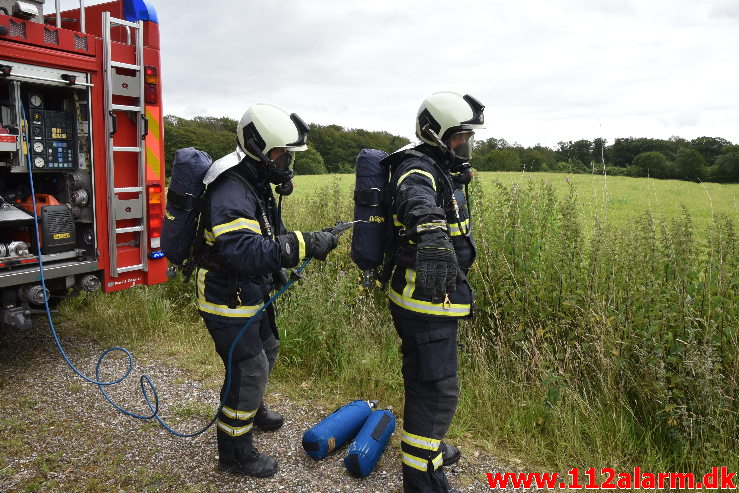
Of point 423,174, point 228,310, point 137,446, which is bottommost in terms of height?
point 137,446

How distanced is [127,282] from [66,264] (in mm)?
621

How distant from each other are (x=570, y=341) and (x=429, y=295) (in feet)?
6.70

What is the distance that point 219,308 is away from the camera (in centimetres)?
339

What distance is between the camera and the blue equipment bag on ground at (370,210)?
335cm

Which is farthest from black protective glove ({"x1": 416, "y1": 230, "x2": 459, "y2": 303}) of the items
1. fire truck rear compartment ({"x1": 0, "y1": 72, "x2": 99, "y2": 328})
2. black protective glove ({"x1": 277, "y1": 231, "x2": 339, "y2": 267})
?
fire truck rear compartment ({"x1": 0, "y1": 72, "x2": 99, "y2": 328})

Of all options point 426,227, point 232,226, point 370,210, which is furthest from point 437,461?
point 232,226

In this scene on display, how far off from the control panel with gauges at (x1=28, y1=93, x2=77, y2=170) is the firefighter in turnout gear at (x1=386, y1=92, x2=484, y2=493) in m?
3.33

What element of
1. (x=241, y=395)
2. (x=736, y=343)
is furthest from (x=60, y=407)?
(x=736, y=343)

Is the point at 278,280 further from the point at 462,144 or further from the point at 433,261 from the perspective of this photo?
the point at 462,144

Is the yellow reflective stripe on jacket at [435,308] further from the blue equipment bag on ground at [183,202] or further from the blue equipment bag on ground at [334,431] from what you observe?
the blue equipment bag on ground at [183,202]

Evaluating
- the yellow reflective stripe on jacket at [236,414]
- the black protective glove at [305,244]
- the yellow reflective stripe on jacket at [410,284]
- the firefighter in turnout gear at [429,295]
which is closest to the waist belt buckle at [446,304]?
the firefighter in turnout gear at [429,295]

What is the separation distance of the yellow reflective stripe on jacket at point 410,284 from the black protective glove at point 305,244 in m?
0.46

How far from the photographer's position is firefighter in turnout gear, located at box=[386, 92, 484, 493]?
10.3 feet

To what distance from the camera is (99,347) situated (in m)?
5.89
